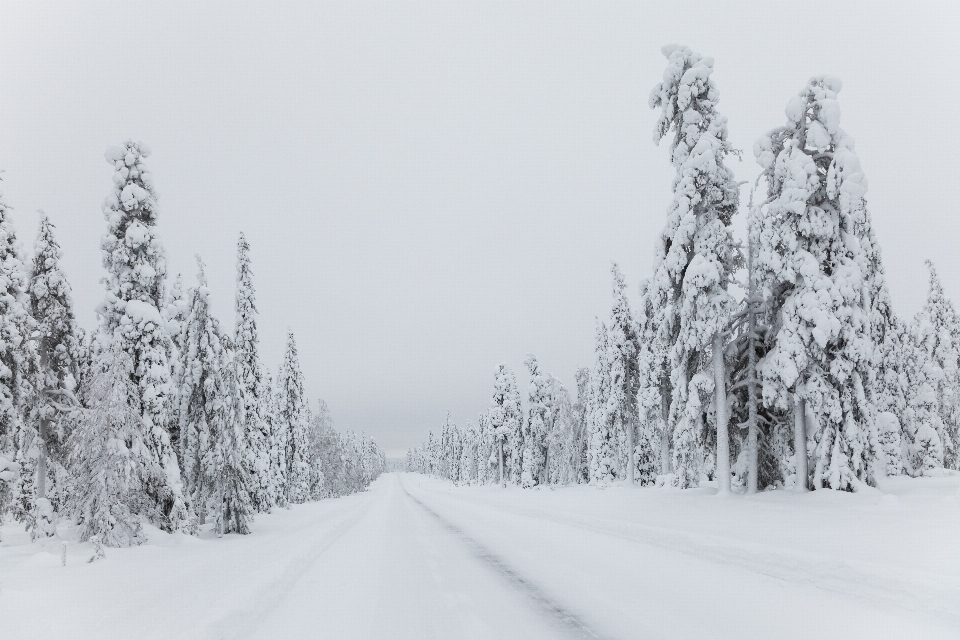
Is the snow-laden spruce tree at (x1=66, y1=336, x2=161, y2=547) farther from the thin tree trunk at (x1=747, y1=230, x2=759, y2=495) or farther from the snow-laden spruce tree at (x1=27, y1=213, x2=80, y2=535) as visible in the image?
the thin tree trunk at (x1=747, y1=230, x2=759, y2=495)

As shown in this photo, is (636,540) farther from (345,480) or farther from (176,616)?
(345,480)

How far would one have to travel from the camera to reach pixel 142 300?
21672mm

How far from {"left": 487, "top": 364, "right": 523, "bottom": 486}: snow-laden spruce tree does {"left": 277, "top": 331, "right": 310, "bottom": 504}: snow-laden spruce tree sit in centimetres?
2480

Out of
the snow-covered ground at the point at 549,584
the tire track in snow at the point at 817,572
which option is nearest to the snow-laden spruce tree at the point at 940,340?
the snow-covered ground at the point at 549,584

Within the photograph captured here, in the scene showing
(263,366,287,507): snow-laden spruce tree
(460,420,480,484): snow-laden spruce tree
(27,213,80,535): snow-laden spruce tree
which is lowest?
(460,420,480,484): snow-laden spruce tree

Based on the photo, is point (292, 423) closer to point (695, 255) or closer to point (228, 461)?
point (228, 461)

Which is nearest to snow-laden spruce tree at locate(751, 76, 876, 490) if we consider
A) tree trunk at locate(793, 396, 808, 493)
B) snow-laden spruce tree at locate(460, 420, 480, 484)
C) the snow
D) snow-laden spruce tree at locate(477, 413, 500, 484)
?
tree trunk at locate(793, 396, 808, 493)

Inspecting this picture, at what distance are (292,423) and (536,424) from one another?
87.9ft

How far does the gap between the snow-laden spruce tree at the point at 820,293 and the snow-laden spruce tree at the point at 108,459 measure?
22.0 metres

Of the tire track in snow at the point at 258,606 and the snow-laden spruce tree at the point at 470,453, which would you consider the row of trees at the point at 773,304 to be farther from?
the snow-laden spruce tree at the point at 470,453

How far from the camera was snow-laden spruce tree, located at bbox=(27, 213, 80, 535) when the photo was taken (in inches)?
957

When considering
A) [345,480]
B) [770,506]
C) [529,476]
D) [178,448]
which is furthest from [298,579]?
[345,480]

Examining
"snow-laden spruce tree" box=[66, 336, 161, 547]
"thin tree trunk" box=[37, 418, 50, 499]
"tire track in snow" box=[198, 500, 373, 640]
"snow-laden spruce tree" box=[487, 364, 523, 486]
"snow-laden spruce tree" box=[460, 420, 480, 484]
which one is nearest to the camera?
"tire track in snow" box=[198, 500, 373, 640]

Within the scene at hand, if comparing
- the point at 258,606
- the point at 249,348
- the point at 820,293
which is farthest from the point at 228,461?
the point at 820,293
